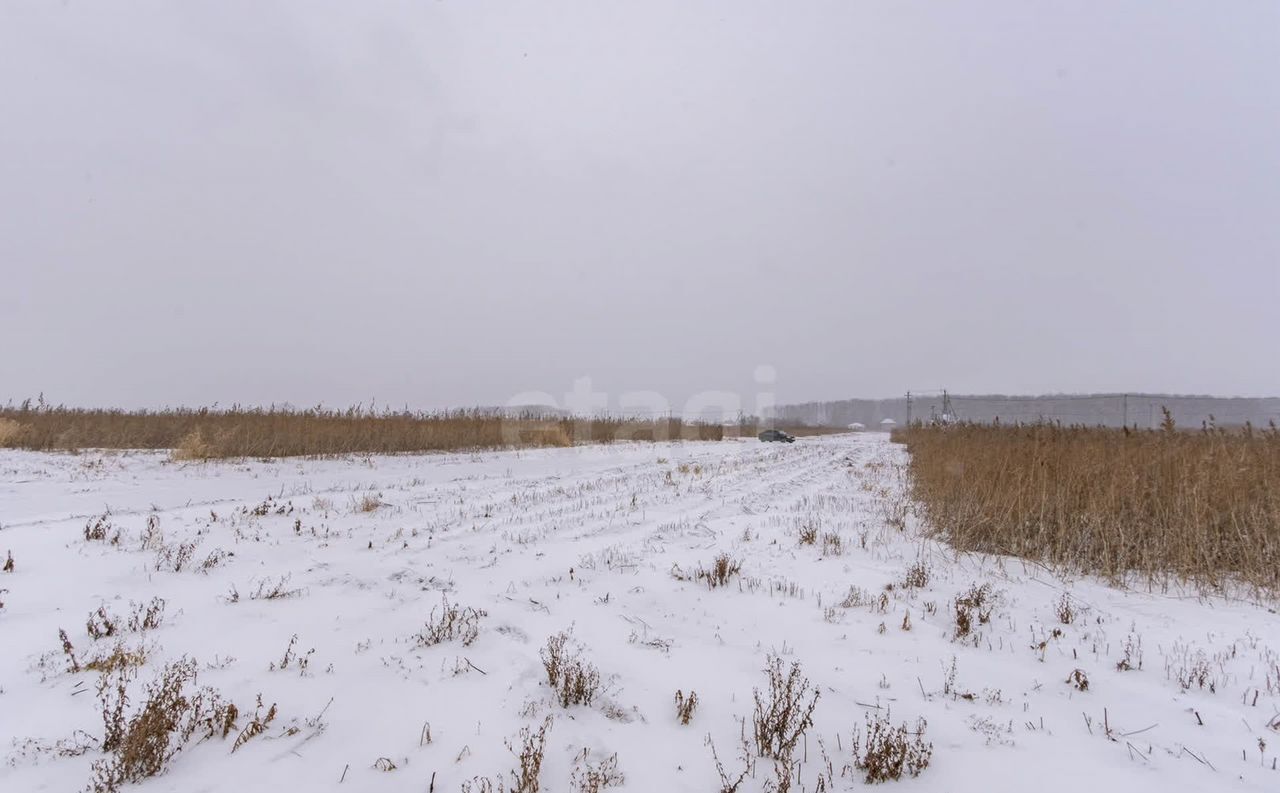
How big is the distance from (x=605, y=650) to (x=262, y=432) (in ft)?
51.2

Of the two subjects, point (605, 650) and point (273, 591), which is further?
point (273, 591)

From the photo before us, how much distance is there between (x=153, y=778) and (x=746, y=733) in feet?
9.23

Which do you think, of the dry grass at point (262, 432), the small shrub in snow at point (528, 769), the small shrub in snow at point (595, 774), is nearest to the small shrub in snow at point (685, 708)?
the small shrub in snow at point (595, 774)

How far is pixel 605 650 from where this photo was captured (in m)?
3.82

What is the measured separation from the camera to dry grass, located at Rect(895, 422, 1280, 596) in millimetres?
5613

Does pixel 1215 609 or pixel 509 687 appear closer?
pixel 509 687

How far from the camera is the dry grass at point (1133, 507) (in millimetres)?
5613

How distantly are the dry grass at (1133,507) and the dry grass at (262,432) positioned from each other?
15894 mm

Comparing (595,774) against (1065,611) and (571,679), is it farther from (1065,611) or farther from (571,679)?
(1065,611)

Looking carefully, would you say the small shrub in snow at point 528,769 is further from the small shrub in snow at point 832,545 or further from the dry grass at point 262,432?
the dry grass at point 262,432

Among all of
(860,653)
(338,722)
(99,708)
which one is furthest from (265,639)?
(860,653)

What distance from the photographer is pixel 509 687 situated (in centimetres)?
327

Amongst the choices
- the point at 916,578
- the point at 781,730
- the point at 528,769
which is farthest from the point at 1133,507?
the point at 528,769

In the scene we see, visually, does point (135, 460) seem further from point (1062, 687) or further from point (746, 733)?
point (1062, 687)
